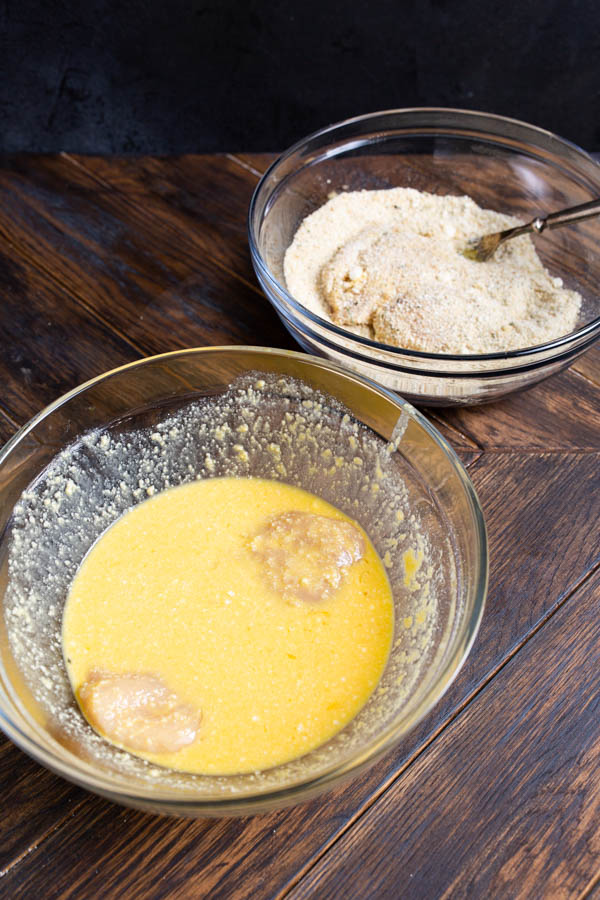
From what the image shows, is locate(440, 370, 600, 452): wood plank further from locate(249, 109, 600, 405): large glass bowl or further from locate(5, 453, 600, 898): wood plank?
locate(5, 453, 600, 898): wood plank

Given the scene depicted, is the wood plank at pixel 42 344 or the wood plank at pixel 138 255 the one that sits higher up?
the wood plank at pixel 138 255

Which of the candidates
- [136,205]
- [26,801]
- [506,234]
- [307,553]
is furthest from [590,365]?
[26,801]

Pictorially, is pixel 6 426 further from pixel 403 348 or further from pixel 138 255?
pixel 403 348

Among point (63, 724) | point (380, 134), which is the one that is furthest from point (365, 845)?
point (380, 134)

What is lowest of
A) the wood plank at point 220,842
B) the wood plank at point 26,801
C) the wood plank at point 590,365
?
the wood plank at point 26,801

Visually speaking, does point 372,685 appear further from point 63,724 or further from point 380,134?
point 380,134

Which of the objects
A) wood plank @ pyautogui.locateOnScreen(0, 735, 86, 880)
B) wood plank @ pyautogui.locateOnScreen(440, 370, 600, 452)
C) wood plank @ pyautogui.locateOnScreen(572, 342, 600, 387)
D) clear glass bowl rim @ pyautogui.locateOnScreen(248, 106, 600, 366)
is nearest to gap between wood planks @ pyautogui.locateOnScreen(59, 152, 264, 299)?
clear glass bowl rim @ pyautogui.locateOnScreen(248, 106, 600, 366)

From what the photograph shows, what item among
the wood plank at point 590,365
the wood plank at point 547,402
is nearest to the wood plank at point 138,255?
the wood plank at point 547,402

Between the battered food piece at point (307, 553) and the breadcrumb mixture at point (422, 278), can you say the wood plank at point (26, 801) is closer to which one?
the battered food piece at point (307, 553)
